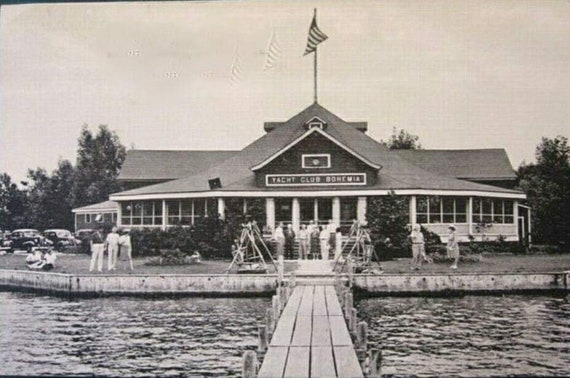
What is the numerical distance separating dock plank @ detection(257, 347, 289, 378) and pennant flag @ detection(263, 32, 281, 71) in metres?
3.80

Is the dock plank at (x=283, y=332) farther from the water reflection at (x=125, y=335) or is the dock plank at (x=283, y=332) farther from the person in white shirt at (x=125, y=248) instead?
the person in white shirt at (x=125, y=248)

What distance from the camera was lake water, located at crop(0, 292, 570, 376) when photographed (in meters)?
11.1

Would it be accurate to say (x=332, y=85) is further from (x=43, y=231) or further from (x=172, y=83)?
(x=43, y=231)

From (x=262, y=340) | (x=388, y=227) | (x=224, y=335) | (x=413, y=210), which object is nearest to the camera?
(x=262, y=340)

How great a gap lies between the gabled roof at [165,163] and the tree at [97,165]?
21 centimetres

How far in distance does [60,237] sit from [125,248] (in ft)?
5.26

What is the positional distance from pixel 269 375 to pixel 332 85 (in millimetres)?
4386

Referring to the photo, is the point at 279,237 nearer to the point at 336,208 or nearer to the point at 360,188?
the point at 336,208

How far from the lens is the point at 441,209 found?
20031 millimetres

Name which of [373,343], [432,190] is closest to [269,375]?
[373,343]

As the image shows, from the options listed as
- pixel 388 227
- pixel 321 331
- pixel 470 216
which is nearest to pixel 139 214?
pixel 388 227

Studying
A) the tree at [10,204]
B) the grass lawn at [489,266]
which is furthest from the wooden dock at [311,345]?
the tree at [10,204]

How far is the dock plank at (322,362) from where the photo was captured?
9429mm

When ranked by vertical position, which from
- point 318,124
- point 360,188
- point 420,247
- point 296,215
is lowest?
point 420,247
